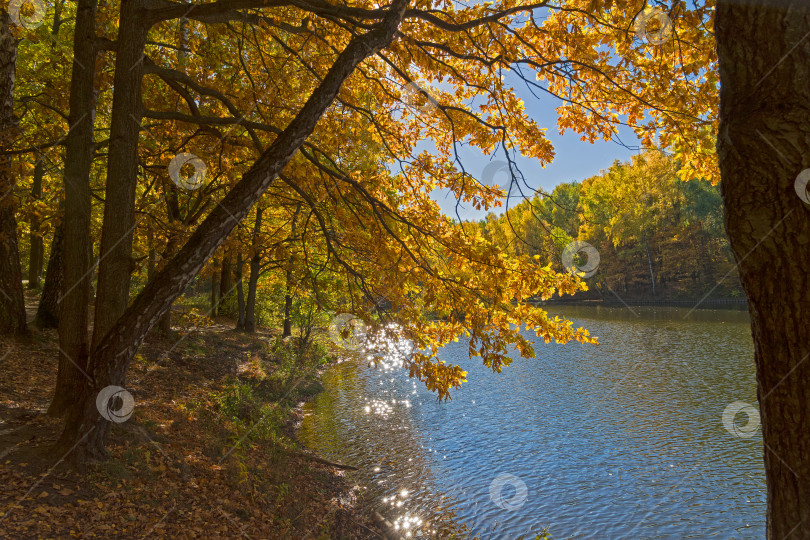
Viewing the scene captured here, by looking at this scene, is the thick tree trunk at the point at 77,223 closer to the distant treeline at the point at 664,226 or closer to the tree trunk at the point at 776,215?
the tree trunk at the point at 776,215

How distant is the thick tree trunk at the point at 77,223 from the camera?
571 centimetres

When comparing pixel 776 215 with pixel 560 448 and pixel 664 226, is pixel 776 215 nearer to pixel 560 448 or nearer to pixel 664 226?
pixel 560 448

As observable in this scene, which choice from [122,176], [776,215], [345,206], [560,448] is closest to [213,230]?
[122,176]

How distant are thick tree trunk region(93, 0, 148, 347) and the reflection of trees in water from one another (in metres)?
2.95

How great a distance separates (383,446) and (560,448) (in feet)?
13.8

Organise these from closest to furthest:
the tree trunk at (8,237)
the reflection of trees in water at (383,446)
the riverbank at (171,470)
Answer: the riverbank at (171,470) → the tree trunk at (8,237) → the reflection of trees in water at (383,446)

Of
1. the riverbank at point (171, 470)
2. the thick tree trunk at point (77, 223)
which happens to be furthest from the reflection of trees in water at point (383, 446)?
the thick tree trunk at point (77, 223)

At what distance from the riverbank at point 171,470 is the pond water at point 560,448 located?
141 cm

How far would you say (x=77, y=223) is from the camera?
19.1 feet

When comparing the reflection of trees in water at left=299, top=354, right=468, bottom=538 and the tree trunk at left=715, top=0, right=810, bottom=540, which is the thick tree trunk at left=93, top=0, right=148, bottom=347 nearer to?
the reflection of trees in water at left=299, top=354, right=468, bottom=538

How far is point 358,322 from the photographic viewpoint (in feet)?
23.8

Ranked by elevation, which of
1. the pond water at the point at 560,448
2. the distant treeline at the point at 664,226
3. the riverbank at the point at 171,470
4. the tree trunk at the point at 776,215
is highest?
the distant treeline at the point at 664,226

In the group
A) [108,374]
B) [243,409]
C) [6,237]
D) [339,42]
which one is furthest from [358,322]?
[6,237]

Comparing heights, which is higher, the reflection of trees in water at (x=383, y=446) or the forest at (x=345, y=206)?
the forest at (x=345, y=206)
